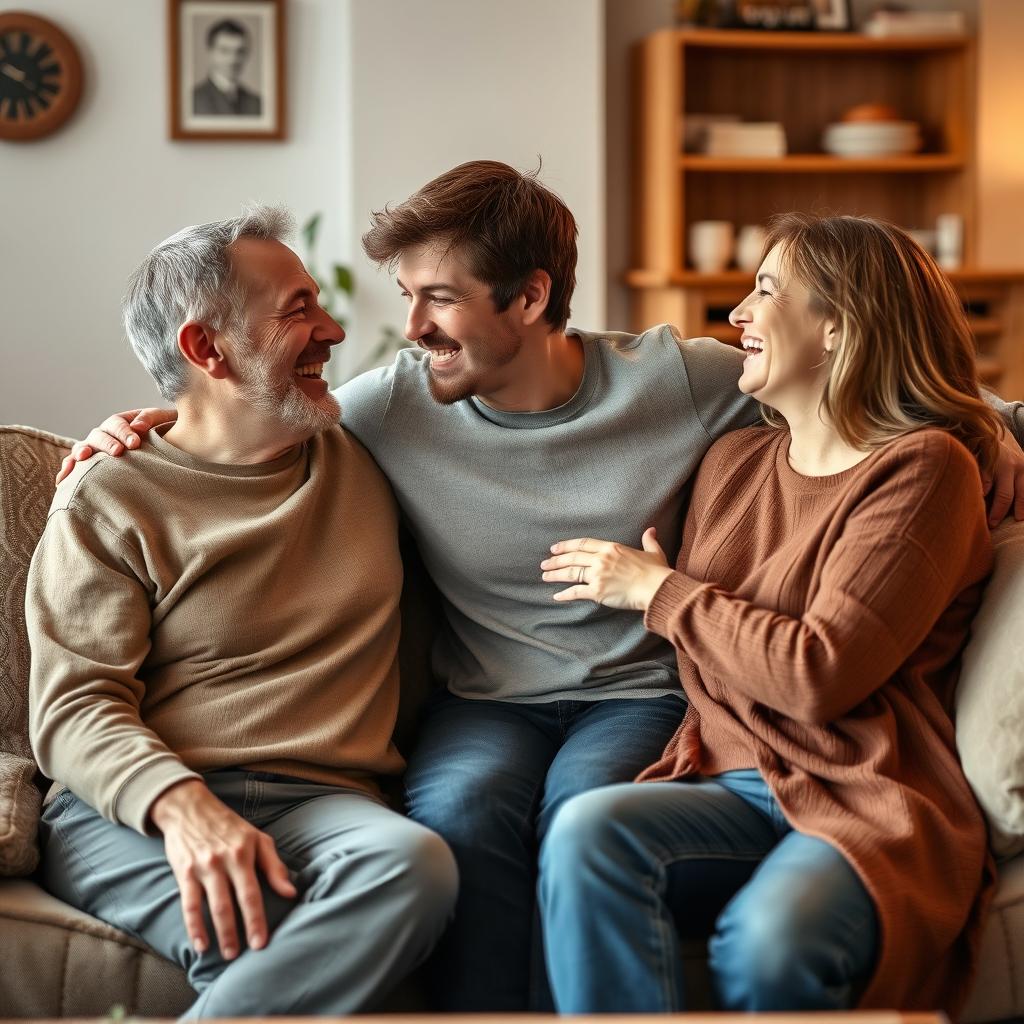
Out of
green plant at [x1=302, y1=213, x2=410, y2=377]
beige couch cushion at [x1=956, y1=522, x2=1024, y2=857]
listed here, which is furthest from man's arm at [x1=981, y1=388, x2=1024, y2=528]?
green plant at [x1=302, y1=213, x2=410, y2=377]

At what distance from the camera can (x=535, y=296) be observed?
2.12 metres

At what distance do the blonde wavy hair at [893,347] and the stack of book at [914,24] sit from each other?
10.6 ft

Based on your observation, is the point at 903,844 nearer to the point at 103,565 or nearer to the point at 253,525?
the point at 253,525

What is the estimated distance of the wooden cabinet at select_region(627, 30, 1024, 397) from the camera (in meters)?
4.59

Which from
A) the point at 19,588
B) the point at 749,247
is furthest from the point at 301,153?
the point at 19,588

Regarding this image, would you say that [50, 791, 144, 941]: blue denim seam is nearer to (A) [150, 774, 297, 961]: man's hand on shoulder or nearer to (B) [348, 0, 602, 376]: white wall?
(A) [150, 774, 297, 961]: man's hand on shoulder

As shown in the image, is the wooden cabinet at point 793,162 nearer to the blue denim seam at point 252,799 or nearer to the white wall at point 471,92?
the white wall at point 471,92

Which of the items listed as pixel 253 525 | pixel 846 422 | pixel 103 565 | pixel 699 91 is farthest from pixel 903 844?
pixel 699 91

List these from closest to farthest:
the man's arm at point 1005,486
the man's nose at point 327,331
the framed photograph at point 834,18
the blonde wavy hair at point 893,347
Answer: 1. the blonde wavy hair at point 893,347
2. the man's arm at point 1005,486
3. the man's nose at point 327,331
4. the framed photograph at point 834,18

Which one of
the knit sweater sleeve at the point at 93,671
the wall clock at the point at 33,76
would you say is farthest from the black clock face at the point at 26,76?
the knit sweater sleeve at the point at 93,671

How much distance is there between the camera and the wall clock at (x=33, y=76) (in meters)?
4.37

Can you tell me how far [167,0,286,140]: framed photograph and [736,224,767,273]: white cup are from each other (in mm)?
1664

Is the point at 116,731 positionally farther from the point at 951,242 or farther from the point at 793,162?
the point at 951,242

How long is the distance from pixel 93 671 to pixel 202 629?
6.2 inches
